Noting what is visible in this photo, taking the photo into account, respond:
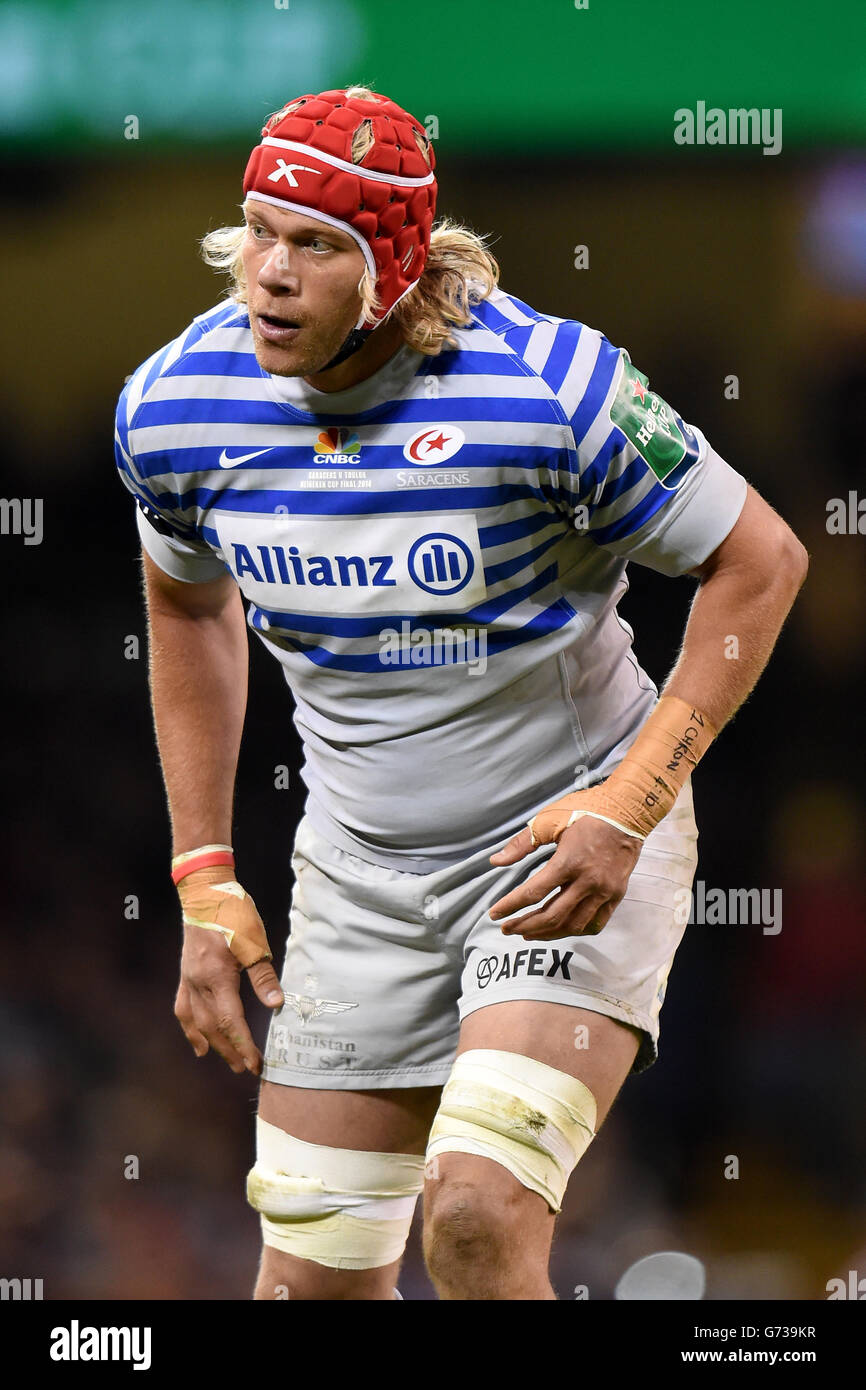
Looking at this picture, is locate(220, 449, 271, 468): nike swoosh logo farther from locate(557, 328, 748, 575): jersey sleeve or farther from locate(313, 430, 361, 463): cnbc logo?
locate(557, 328, 748, 575): jersey sleeve

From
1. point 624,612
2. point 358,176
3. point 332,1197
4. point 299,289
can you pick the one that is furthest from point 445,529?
point 624,612

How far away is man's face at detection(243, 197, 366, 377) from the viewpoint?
2.11m

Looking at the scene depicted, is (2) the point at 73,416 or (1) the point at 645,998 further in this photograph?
(2) the point at 73,416

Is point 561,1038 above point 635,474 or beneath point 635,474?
beneath

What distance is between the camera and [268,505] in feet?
7.38

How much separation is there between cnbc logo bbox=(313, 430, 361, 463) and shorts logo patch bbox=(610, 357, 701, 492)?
339mm

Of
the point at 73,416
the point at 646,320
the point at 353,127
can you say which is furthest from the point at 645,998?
the point at 73,416

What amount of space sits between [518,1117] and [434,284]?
3.59ft

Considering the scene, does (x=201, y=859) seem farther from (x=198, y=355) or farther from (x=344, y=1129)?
(x=198, y=355)

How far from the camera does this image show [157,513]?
2395 mm

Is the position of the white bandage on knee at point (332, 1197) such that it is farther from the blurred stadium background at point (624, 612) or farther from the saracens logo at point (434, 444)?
the blurred stadium background at point (624, 612)

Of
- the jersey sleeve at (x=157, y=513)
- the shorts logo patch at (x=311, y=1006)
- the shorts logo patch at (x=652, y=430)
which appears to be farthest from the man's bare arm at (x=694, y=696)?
the jersey sleeve at (x=157, y=513)

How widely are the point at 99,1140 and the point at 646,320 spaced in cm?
238

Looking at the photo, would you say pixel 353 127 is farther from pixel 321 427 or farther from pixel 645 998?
pixel 645 998
